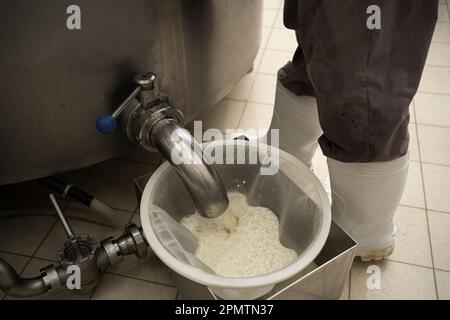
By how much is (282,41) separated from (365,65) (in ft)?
2.96

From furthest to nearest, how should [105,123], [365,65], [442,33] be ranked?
[442,33] → [105,123] → [365,65]

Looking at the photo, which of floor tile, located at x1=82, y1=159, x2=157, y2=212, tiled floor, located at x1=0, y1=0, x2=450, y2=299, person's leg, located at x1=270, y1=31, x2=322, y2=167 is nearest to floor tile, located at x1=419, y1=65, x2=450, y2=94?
tiled floor, located at x1=0, y1=0, x2=450, y2=299

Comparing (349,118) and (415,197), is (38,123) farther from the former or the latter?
(415,197)

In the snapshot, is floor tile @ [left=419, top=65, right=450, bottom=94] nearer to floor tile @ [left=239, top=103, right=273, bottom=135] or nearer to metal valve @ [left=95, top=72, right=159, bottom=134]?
floor tile @ [left=239, top=103, right=273, bottom=135]

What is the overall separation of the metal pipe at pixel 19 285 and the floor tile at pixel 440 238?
0.73 meters

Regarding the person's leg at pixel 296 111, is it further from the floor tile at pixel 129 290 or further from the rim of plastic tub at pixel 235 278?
the floor tile at pixel 129 290

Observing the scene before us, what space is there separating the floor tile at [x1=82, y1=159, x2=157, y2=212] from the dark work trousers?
1.64ft

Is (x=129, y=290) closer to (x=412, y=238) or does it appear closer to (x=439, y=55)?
(x=412, y=238)

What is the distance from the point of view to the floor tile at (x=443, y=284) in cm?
79

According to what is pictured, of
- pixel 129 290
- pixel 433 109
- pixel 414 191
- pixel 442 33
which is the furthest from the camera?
pixel 442 33

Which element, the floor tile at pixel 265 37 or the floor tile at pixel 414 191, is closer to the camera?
the floor tile at pixel 414 191

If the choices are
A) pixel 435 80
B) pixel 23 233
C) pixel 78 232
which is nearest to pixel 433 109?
pixel 435 80

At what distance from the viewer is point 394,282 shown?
807mm

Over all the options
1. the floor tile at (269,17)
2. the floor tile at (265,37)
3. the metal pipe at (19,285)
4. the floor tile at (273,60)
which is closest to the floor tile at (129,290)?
the metal pipe at (19,285)
